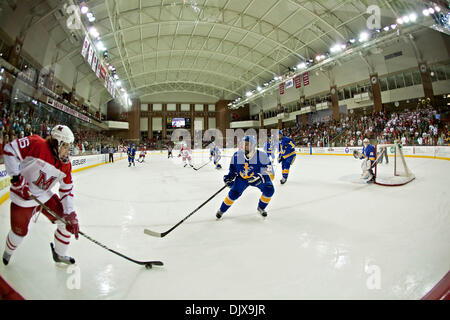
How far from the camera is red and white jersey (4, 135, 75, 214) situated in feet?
5.16

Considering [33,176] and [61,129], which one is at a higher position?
[61,129]

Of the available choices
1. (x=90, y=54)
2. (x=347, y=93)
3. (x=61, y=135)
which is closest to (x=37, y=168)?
(x=61, y=135)

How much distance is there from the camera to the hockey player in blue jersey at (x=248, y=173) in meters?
3.08

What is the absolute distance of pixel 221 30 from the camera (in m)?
18.6

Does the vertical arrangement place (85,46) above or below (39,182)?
above

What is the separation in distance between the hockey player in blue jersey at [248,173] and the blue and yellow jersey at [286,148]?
309 cm

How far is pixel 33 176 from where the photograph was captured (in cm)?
172

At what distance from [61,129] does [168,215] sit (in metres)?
2.01

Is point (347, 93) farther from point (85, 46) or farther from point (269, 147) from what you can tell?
point (85, 46)

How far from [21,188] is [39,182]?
12 centimetres
